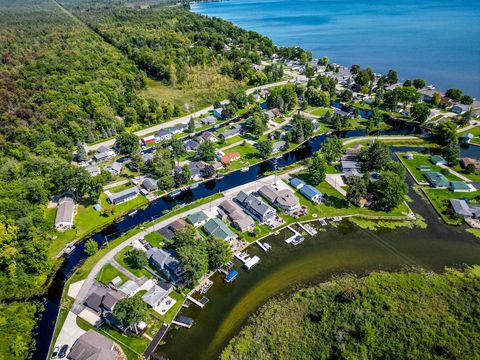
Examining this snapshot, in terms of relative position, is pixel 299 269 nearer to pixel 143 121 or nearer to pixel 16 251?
pixel 16 251

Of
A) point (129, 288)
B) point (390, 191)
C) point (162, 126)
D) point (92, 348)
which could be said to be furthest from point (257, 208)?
point (162, 126)

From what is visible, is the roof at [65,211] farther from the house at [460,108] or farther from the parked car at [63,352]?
the house at [460,108]

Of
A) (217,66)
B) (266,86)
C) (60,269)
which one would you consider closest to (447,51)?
(266,86)

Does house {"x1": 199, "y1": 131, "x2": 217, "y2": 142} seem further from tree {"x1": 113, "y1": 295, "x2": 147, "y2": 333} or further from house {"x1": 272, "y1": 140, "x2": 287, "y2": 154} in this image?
tree {"x1": 113, "y1": 295, "x2": 147, "y2": 333}

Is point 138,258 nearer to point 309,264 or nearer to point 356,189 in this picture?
point 309,264

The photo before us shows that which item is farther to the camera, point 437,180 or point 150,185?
point 150,185

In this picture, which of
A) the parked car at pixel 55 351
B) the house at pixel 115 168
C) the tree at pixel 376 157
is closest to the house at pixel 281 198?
the tree at pixel 376 157
